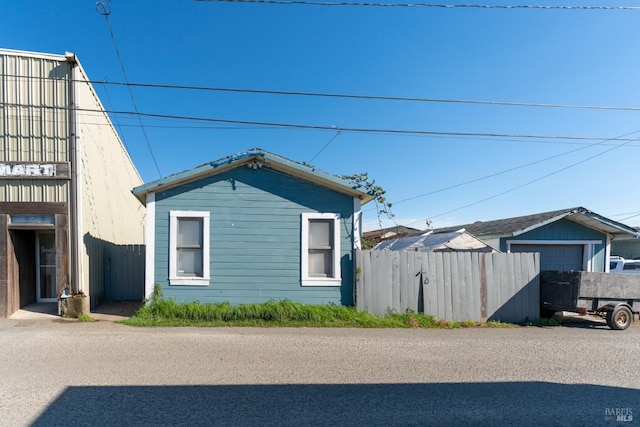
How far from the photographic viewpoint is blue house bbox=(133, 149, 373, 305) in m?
8.67

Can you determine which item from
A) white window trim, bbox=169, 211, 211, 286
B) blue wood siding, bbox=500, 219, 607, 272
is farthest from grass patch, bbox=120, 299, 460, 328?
blue wood siding, bbox=500, 219, 607, 272

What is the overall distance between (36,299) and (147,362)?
758cm

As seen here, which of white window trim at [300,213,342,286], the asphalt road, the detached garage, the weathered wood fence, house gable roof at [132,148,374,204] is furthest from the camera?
the detached garage

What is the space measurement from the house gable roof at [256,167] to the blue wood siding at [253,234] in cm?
14

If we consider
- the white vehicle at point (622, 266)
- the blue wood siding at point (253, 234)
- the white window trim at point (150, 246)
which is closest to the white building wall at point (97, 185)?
the white window trim at point (150, 246)

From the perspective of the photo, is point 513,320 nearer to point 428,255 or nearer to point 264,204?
point 428,255

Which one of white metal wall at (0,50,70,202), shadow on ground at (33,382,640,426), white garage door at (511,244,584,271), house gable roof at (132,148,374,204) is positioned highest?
white metal wall at (0,50,70,202)

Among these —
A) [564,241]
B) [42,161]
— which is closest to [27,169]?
[42,161]

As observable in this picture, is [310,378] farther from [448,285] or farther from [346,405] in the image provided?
[448,285]

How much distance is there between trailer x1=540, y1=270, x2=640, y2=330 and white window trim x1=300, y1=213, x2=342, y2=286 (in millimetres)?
5559

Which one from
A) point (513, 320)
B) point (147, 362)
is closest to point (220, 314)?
point (147, 362)

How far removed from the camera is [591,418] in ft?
12.2

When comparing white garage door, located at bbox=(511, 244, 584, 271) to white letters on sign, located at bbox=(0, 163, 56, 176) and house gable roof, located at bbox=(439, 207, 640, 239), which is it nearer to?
house gable roof, located at bbox=(439, 207, 640, 239)

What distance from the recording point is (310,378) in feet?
15.7
